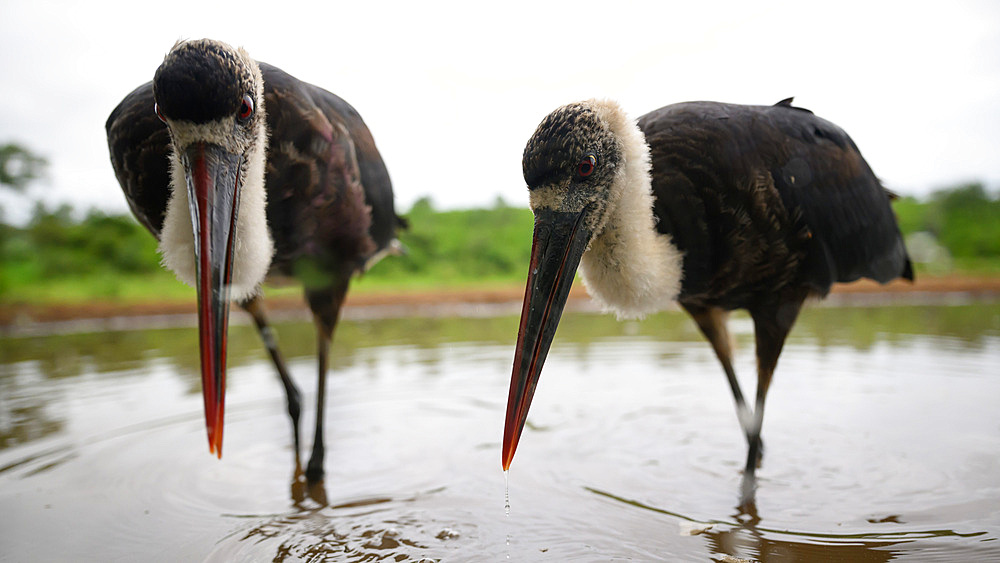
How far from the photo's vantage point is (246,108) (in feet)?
8.14

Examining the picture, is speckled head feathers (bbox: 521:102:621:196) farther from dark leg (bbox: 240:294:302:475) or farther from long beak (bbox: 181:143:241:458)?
dark leg (bbox: 240:294:302:475)

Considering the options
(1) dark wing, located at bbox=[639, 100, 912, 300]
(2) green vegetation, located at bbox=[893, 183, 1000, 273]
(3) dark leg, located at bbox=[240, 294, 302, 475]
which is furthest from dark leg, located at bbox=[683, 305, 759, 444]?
(2) green vegetation, located at bbox=[893, 183, 1000, 273]

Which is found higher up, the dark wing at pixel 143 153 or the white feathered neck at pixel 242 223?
the dark wing at pixel 143 153

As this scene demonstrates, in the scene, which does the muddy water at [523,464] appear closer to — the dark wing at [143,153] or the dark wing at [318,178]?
the dark wing at [318,178]

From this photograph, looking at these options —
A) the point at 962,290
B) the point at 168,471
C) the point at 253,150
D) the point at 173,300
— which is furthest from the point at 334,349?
the point at 962,290

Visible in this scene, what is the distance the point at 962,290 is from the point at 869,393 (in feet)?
34.2

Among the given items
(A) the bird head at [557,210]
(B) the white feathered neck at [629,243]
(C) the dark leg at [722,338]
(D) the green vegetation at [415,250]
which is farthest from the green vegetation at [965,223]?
(A) the bird head at [557,210]

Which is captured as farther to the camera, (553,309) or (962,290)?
(962,290)

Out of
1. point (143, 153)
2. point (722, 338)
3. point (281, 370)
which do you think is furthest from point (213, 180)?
point (722, 338)

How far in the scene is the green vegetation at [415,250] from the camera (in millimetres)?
14203

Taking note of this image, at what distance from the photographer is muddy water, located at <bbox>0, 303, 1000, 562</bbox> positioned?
2598 mm

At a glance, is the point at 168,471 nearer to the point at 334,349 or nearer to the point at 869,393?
the point at 334,349

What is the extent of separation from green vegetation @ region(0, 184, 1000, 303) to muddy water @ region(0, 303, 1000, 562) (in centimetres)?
853

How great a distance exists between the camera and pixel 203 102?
2.28 metres
